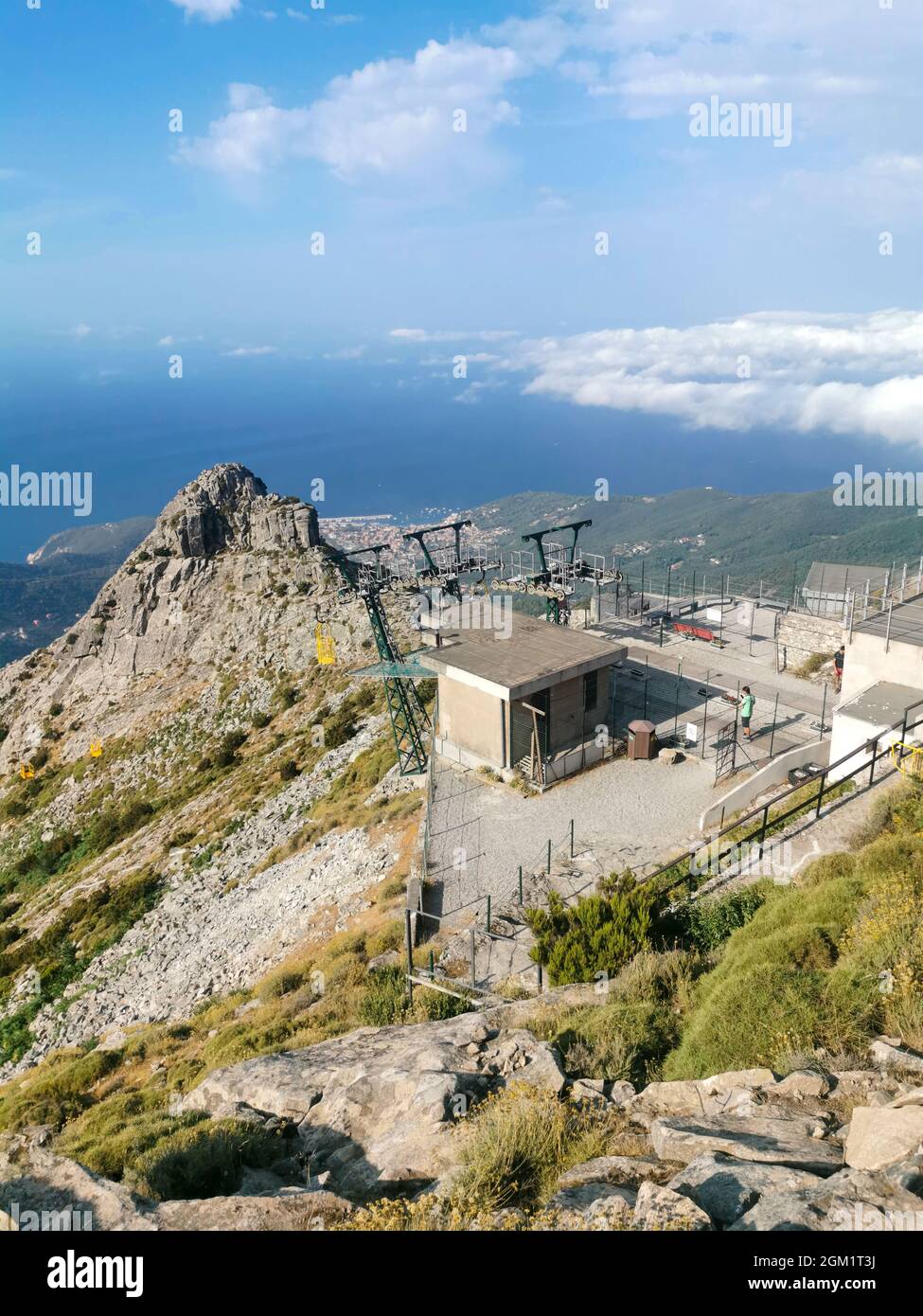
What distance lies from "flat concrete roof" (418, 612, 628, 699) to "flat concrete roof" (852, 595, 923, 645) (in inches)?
247

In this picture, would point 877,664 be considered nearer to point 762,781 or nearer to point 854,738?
point 854,738

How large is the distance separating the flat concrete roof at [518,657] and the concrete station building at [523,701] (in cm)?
3

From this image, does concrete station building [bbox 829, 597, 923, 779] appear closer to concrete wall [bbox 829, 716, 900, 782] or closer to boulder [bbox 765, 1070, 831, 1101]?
concrete wall [bbox 829, 716, 900, 782]

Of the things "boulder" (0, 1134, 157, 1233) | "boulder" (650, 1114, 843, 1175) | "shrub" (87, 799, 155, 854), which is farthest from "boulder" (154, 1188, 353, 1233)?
"shrub" (87, 799, 155, 854)

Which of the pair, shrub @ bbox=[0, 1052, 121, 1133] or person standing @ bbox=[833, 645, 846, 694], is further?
person standing @ bbox=[833, 645, 846, 694]

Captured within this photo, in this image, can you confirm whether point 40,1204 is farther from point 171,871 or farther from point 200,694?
point 200,694

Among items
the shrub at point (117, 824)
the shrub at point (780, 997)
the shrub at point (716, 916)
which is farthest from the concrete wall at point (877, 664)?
the shrub at point (117, 824)

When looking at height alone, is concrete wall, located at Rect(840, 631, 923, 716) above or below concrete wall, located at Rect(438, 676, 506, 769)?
above

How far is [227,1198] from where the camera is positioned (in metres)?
6.50

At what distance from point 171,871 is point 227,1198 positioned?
2408 centimetres

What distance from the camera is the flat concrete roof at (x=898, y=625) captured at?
774 inches

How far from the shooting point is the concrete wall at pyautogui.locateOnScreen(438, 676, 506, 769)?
2197 cm

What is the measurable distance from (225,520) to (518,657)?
1567 inches
